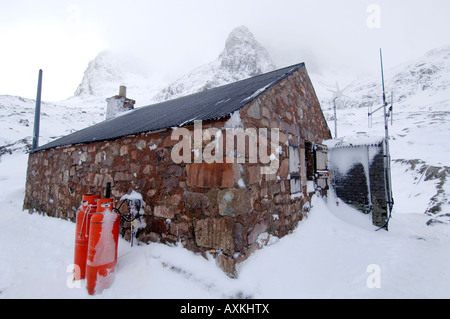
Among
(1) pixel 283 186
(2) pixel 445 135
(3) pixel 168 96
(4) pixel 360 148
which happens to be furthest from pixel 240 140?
(3) pixel 168 96

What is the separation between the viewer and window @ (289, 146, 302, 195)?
422 centimetres

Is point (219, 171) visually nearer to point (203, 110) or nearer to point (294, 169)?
point (203, 110)

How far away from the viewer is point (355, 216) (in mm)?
5266

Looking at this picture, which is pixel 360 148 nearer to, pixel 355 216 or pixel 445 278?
pixel 355 216

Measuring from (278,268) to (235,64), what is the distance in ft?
363

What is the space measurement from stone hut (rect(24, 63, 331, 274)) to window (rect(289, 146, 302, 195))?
20mm

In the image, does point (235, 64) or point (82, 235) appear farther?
point (235, 64)

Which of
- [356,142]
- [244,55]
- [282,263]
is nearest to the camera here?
[282,263]

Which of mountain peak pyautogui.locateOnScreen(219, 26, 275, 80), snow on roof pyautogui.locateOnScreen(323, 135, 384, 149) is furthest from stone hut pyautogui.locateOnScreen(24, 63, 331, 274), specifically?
mountain peak pyautogui.locateOnScreen(219, 26, 275, 80)

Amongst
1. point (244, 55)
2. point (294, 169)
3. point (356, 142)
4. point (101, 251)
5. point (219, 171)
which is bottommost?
point (101, 251)

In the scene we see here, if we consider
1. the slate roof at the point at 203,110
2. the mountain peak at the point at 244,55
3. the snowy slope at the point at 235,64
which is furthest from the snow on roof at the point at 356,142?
the mountain peak at the point at 244,55

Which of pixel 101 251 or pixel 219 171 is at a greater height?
pixel 219 171

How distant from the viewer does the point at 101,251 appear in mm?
2762

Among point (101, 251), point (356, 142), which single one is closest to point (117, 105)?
point (101, 251)
